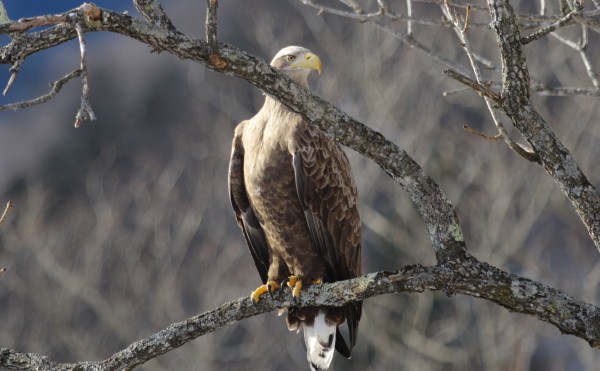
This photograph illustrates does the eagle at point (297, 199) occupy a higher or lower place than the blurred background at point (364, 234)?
lower

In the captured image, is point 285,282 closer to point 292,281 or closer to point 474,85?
point 292,281

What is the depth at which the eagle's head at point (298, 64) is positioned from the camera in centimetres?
575

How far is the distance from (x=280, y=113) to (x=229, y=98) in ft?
40.1

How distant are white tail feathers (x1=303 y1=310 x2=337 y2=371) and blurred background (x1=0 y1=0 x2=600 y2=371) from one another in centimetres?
864

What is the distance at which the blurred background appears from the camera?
15.0 metres

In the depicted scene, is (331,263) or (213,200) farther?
(213,200)

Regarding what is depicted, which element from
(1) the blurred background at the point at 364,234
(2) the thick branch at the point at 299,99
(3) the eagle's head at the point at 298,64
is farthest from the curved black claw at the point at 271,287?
(1) the blurred background at the point at 364,234

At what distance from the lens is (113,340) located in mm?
15180

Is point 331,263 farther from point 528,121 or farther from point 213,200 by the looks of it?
point 213,200

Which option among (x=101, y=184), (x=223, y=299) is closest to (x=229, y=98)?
(x=101, y=184)

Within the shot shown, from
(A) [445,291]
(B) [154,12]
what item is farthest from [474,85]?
(B) [154,12]

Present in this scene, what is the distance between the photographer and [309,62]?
575cm

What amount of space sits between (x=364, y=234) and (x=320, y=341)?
10.7m

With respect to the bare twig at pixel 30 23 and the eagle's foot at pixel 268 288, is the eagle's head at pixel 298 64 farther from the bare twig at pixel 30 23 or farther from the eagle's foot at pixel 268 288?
the bare twig at pixel 30 23
